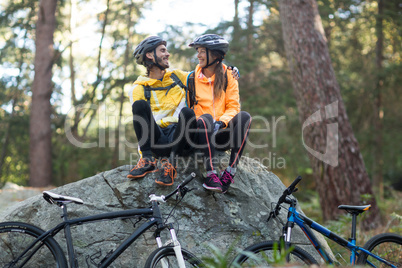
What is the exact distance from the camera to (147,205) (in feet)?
12.8

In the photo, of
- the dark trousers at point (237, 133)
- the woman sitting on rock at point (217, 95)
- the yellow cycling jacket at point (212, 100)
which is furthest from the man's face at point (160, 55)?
the dark trousers at point (237, 133)

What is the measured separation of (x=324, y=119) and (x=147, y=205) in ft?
13.4

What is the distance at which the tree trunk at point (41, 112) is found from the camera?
35.8ft

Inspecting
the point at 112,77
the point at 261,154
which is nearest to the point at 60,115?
the point at 112,77

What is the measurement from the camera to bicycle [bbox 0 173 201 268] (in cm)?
312

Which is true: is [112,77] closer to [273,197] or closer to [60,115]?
[60,115]

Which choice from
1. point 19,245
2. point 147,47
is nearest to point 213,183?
point 147,47

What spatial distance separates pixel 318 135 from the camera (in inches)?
263

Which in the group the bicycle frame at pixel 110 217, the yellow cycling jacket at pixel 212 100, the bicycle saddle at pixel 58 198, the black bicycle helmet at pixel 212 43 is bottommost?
the bicycle frame at pixel 110 217

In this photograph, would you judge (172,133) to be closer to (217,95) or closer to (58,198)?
(217,95)

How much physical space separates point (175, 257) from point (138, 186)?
3.45 ft

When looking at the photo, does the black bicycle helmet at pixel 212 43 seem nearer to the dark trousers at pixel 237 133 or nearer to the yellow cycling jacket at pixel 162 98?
the yellow cycling jacket at pixel 162 98

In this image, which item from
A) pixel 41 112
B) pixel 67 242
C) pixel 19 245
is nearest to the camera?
pixel 67 242

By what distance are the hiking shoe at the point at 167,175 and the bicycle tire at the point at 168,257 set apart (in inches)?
33.3
